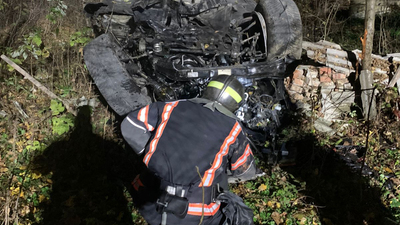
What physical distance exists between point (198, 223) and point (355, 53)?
15.1 feet

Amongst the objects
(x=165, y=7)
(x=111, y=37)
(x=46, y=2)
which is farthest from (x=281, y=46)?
(x=46, y=2)

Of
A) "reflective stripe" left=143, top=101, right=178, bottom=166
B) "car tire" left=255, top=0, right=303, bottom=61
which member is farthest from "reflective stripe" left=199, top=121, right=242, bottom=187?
"car tire" left=255, top=0, right=303, bottom=61

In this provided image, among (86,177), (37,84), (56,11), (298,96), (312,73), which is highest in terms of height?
(56,11)

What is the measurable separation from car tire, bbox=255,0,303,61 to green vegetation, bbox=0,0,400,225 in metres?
0.93

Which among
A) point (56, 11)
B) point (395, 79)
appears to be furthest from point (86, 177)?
point (395, 79)

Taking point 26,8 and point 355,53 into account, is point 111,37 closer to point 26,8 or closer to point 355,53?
point 26,8

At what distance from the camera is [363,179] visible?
3947 mm

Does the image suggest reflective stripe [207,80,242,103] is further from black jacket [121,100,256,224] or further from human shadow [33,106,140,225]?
human shadow [33,106,140,225]

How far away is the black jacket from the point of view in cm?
217

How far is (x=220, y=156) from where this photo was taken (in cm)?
225

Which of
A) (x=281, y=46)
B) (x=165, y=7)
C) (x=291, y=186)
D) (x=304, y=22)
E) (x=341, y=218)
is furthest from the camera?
(x=304, y=22)

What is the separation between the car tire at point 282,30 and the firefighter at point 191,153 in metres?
2.24

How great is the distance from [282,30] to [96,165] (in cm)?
310

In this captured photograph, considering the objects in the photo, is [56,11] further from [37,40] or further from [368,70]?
[368,70]
